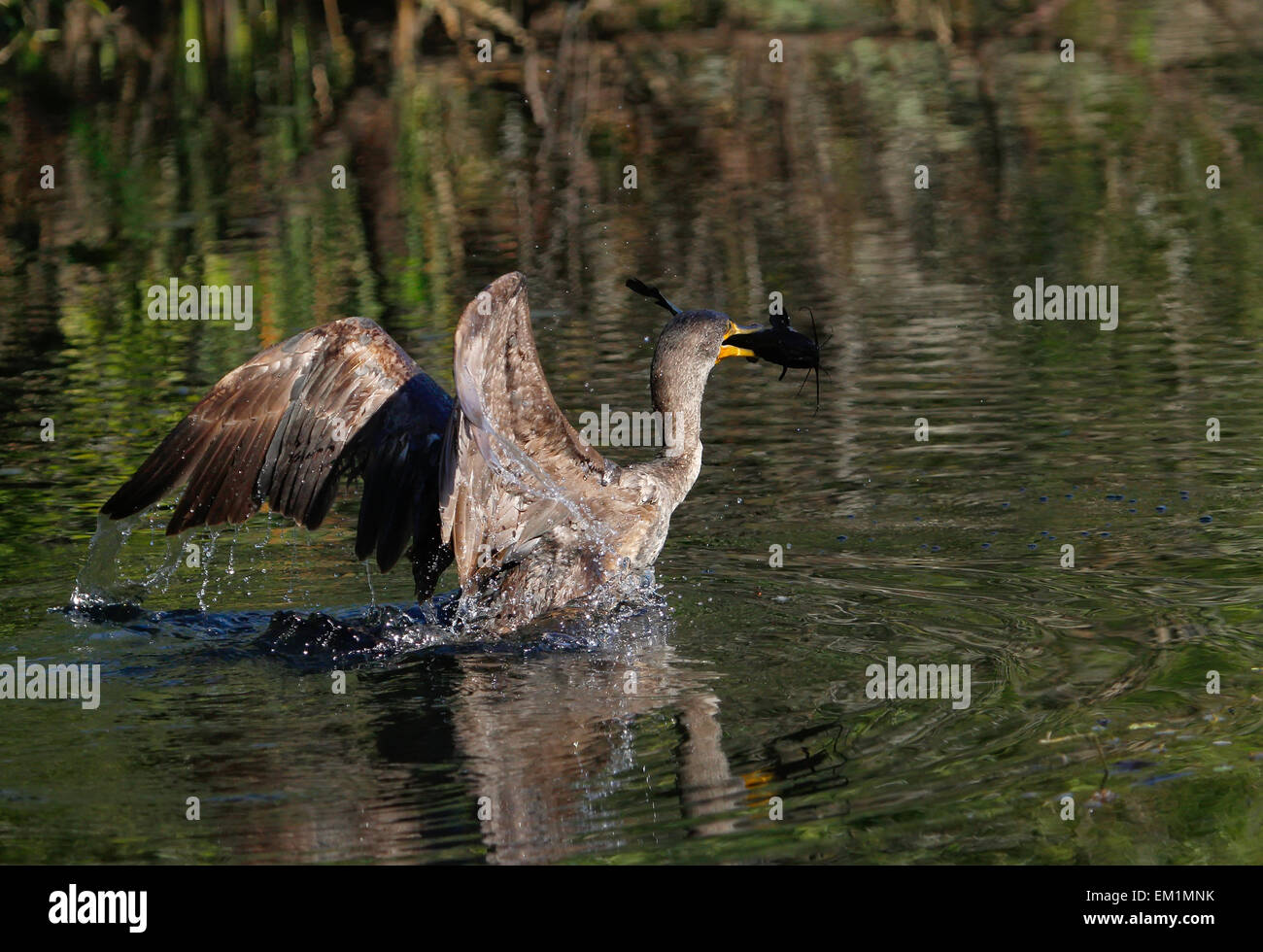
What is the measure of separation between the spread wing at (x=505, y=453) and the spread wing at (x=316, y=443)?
1.02 ft

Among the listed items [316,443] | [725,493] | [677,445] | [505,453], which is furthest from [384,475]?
[725,493]

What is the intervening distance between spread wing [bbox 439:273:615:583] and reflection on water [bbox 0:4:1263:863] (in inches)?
16.9

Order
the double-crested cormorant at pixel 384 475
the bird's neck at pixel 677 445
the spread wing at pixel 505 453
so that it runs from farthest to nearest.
Result: the bird's neck at pixel 677 445 < the double-crested cormorant at pixel 384 475 < the spread wing at pixel 505 453

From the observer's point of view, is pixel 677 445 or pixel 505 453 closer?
pixel 505 453

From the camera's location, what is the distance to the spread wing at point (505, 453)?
6.03 m

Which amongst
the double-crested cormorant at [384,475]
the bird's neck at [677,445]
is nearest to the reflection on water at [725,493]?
the double-crested cormorant at [384,475]

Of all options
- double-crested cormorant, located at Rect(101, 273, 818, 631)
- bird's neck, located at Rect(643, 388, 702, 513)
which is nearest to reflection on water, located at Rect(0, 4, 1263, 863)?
double-crested cormorant, located at Rect(101, 273, 818, 631)

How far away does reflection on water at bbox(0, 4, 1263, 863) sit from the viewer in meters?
5.32

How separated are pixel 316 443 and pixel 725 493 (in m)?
2.27

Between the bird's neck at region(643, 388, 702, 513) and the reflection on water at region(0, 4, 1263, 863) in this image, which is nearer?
the reflection on water at region(0, 4, 1263, 863)

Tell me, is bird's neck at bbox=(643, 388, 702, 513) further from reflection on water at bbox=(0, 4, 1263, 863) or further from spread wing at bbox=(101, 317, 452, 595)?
spread wing at bbox=(101, 317, 452, 595)

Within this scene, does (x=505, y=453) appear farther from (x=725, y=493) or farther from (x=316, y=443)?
(x=725, y=493)

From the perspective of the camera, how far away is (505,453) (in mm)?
6316

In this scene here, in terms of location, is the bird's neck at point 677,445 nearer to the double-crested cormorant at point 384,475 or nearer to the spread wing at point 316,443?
the double-crested cormorant at point 384,475
